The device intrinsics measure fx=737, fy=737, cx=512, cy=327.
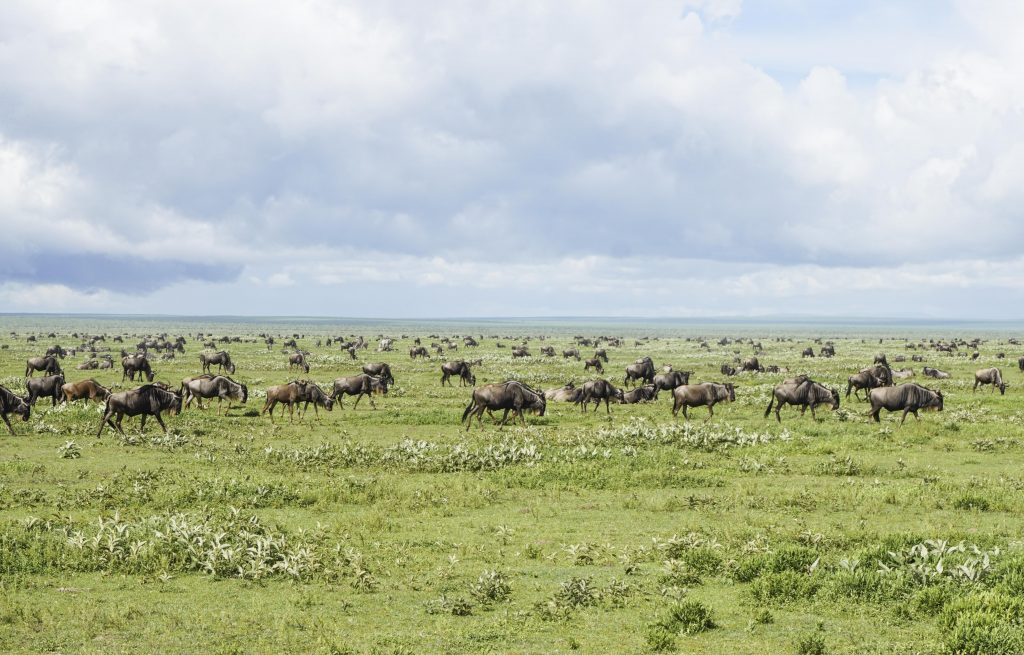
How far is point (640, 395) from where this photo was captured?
39.7m

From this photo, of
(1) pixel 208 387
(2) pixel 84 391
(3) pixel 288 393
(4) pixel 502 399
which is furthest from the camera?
(1) pixel 208 387

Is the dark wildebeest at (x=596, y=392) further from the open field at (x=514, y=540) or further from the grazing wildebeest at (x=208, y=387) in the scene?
the grazing wildebeest at (x=208, y=387)

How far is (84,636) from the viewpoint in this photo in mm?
9734

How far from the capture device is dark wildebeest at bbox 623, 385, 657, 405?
39406mm

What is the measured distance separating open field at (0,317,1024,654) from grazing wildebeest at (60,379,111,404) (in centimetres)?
A: 478

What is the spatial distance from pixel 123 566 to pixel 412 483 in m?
8.36

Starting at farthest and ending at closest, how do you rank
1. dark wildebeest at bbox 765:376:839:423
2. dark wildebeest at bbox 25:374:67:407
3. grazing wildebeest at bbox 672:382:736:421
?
dark wildebeest at bbox 25:374:67:407 → dark wildebeest at bbox 765:376:839:423 → grazing wildebeest at bbox 672:382:736:421

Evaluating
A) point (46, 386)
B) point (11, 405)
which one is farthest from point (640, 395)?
point (46, 386)

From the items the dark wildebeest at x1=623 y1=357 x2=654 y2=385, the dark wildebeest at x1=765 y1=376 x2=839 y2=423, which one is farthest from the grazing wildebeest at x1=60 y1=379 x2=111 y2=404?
the dark wildebeest at x1=623 y1=357 x2=654 y2=385

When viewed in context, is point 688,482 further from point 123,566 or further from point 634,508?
point 123,566

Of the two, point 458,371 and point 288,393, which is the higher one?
point 288,393

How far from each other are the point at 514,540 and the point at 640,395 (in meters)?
26.0

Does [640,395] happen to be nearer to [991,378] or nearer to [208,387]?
[208,387]

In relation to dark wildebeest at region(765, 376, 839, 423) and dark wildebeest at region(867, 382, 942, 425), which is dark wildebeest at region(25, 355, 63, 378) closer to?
dark wildebeest at region(765, 376, 839, 423)
